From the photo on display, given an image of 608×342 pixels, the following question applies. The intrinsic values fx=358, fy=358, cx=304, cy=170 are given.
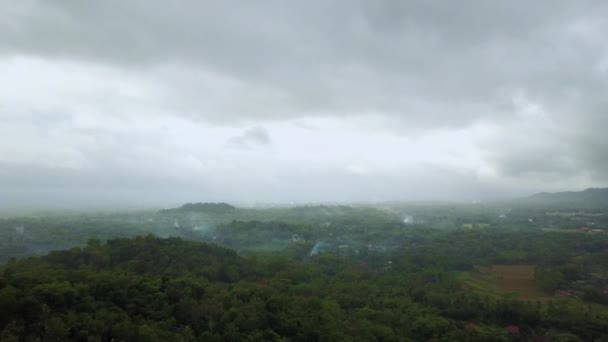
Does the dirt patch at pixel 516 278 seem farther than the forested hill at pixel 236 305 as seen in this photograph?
Yes

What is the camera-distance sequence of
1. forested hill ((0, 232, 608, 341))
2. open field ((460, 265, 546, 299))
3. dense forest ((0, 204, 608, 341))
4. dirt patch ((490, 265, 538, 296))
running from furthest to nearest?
dirt patch ((490, 265, 538, 296)) < open field ((460, 265, 546, 299)) < dense forest ((0, 204, 608, 341)) < forested hill ((0, 232, 608, 341))

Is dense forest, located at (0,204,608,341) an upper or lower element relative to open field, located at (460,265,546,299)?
upper

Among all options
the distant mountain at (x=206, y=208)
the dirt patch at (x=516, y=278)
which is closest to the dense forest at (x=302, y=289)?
the dirt patch at (x=516, y=278)

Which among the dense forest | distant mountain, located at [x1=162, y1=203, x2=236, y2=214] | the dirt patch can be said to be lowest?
the dirt patch

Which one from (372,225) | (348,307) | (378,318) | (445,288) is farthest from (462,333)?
(372,225)

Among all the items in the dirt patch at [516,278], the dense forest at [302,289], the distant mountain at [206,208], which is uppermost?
the distant mountain at [206,208]

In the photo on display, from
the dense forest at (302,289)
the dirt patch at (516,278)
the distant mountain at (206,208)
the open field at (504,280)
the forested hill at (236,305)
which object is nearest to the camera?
the forested hill at (236,305)

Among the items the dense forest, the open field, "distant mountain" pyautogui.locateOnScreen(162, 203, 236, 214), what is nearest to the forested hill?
the dense forest

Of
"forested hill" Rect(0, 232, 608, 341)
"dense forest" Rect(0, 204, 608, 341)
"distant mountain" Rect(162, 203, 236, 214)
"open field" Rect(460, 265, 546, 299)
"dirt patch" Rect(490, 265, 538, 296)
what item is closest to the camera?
"forested hill" Rect(0, 232, 608, 341)

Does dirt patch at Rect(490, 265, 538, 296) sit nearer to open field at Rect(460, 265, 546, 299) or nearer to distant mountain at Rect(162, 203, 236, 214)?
open field at Rect(460, 265, 546, 299)

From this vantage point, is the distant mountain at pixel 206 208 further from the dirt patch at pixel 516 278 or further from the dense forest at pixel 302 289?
the dirt patch at pixel 516 278
